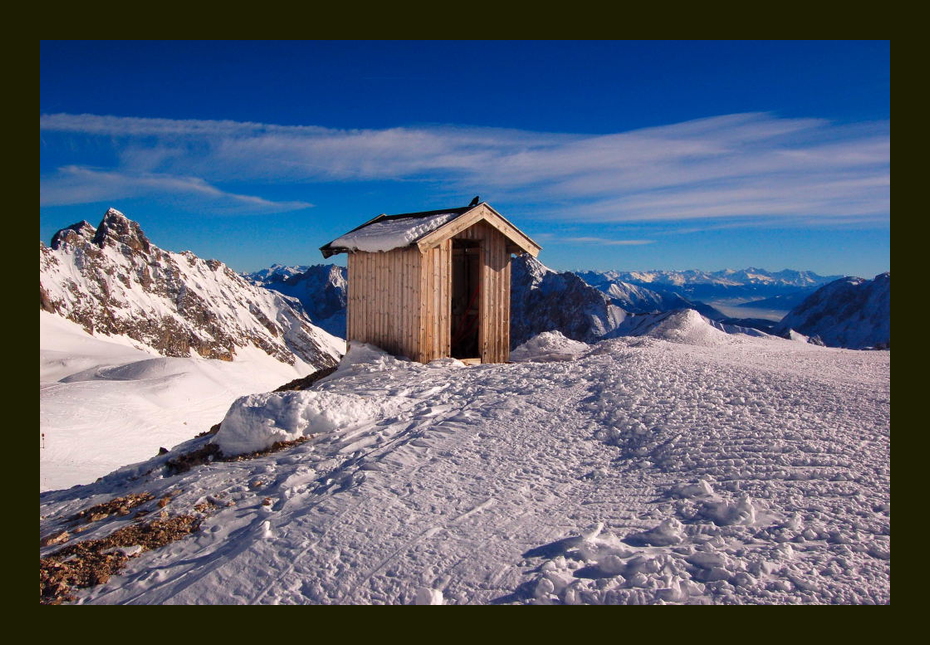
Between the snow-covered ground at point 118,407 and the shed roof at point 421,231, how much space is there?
966 centimetres

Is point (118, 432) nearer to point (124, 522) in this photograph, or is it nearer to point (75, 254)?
point (124, 522)

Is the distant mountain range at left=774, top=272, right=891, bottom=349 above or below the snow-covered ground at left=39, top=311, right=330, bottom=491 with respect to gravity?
above

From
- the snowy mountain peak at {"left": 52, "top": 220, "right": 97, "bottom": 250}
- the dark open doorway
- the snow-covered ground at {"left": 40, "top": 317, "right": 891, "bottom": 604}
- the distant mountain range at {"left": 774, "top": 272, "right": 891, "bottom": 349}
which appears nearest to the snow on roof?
the dark open doorway

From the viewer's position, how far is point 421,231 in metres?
14.0

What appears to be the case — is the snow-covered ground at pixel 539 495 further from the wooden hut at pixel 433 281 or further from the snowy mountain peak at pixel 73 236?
the snowy mountain peak at pixel 73 236

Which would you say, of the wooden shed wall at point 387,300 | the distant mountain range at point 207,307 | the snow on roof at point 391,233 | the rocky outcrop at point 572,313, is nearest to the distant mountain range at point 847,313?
the distant mountain range at point 207,307

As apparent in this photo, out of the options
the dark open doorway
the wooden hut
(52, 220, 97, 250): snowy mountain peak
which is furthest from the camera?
(52, 220, 97, 250): snowy mountain peak

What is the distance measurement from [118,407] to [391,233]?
16389 mm

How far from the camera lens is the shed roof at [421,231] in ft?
45.4

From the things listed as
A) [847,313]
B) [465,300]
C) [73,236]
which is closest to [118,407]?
[465,300]

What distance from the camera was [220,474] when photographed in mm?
8203

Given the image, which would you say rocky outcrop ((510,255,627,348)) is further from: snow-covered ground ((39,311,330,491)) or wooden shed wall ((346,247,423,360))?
wooden shed wall ((346,247,423,360))

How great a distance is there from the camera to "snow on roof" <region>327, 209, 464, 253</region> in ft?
45.7

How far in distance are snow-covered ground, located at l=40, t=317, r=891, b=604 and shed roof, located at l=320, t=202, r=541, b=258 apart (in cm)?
395
